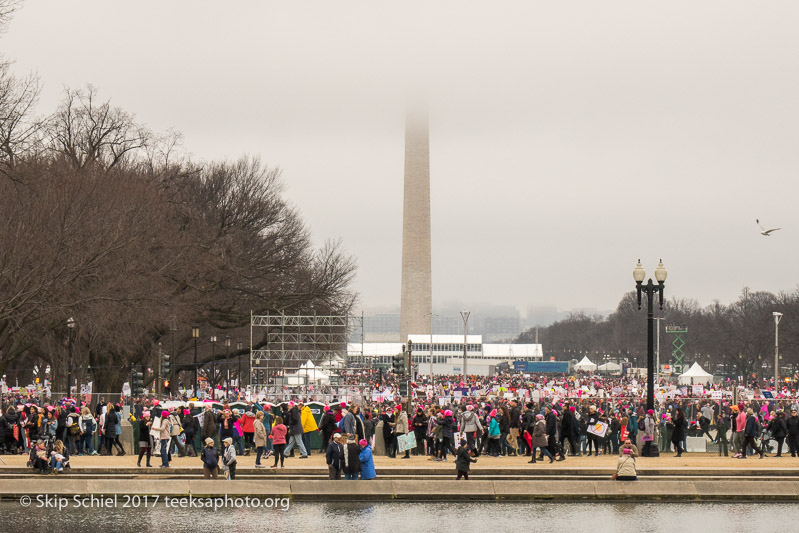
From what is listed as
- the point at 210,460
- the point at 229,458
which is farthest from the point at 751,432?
the point at 210,460

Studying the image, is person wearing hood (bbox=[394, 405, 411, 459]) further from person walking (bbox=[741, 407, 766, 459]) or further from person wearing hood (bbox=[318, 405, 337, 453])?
person walking (bbox=[741, 407, 766, 459])

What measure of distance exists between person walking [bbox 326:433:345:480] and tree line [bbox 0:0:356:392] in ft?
48.0

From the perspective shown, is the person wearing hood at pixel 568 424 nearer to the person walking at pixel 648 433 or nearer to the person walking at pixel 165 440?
the person walking at pixel 648 433

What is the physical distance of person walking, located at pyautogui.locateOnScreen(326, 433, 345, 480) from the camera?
27391 mm

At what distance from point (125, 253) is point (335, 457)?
23.0 m

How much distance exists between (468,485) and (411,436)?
26.5 feet

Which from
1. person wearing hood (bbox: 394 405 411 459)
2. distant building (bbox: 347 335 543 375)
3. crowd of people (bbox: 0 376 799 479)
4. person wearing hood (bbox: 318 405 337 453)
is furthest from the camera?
distant building (bbox: 347 335 543 375)

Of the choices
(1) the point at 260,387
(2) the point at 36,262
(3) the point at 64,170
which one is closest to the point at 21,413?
(2) the point at 36,262

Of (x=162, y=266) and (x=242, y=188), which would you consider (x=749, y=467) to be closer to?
(x=162, y=266)

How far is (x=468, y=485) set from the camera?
2742 cm

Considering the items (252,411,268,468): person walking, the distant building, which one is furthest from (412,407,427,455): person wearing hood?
the distant building

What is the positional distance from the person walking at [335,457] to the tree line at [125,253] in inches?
576

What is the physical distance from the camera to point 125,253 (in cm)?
4816

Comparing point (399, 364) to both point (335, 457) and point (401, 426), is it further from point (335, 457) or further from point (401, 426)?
point (335, 457)
